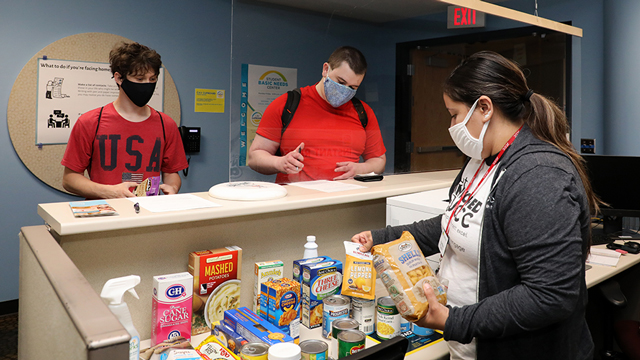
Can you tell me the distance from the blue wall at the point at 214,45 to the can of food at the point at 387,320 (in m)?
1.07

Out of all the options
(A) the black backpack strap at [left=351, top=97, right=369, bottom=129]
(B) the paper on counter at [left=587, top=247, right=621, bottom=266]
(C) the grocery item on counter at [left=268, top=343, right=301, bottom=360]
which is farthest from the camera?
(A) the black backpack strap at [left=351, top=97, right=369, bottom=129]

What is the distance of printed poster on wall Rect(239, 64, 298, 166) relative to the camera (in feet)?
6.24

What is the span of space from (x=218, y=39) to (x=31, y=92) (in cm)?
147

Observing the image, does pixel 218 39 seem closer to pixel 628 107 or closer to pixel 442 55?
pixel 442 55

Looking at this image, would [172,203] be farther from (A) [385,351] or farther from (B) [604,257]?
(B) [604,257]

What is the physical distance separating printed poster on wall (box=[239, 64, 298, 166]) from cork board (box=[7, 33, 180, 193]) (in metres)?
1.89

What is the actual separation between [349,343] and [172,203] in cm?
67

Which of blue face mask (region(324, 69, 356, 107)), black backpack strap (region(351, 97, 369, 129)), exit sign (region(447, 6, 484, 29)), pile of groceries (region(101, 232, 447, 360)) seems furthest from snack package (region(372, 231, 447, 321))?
exit sign (region(447, 6, 484, 29))

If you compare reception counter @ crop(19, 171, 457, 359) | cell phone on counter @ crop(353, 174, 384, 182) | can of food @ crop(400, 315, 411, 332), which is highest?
cell phone on counter @ crop(353, 174, 384, 182)

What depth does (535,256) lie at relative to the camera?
88cm

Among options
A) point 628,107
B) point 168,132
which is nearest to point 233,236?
point 168,132

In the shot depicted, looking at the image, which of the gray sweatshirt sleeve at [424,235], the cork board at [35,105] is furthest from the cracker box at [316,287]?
the cork board at [35,105]

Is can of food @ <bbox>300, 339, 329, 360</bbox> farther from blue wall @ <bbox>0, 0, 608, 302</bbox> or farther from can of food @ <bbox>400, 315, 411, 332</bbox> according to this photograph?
blue wall @ <bbox>0, 0, 608, 302</bbox>

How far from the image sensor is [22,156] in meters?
3.03
